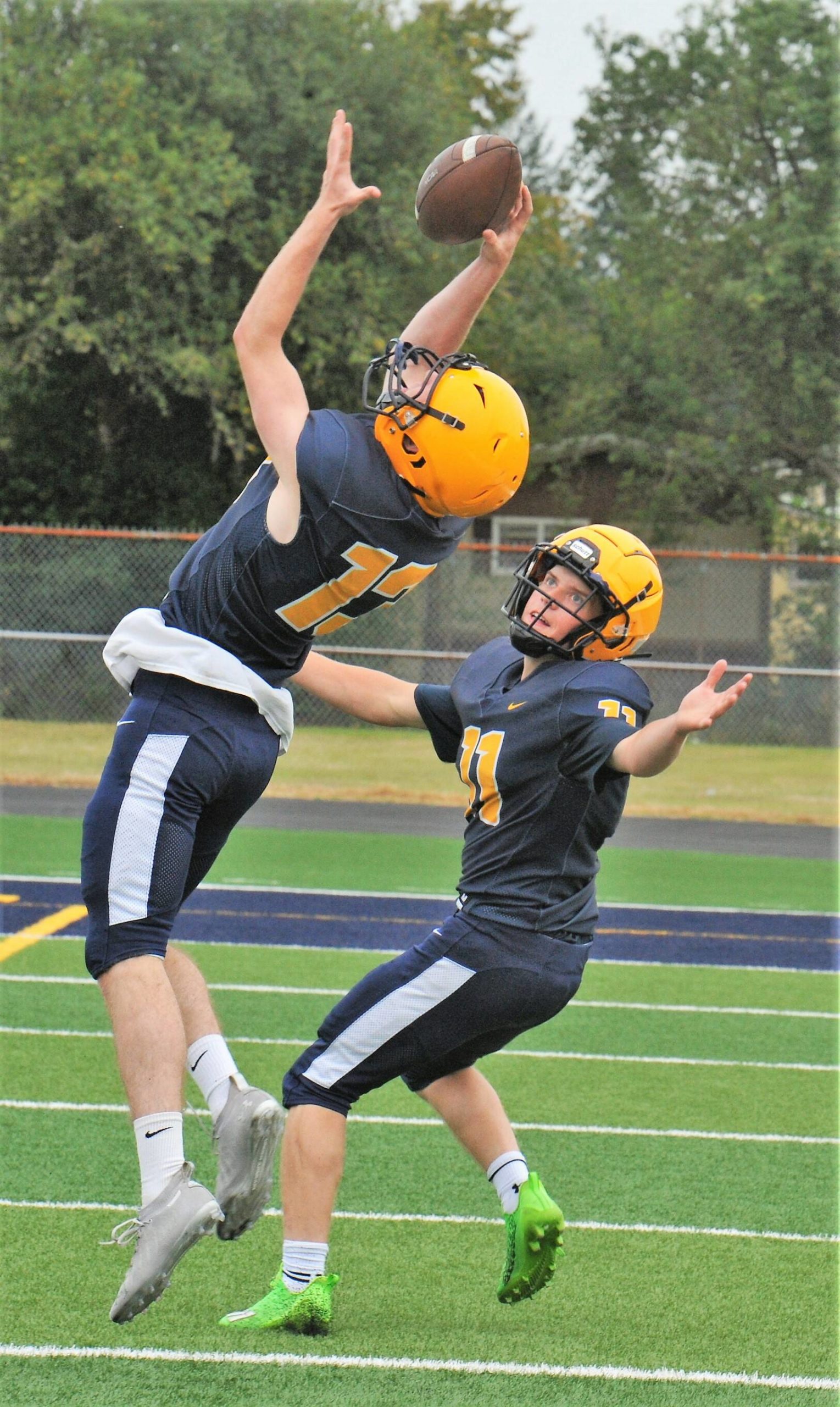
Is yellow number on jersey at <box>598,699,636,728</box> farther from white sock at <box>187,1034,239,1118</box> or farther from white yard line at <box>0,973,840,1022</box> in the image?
white yard line at <box>0,973,840,1022</box>

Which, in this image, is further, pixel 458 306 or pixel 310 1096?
pixel 458 306

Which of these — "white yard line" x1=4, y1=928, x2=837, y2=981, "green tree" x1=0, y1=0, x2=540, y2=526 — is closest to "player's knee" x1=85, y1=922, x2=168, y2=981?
"white yard line" x1=4, y1=928, x2=837, y2=981

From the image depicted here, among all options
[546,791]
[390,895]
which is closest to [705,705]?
[546,791]

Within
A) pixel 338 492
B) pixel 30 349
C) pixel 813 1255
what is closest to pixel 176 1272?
pixel 813 1255

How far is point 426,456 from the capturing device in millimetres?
3475

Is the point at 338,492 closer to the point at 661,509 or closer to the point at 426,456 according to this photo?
the point at 426,456

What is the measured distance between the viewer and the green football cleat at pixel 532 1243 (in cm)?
359

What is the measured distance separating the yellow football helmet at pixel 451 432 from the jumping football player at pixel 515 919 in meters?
0.33

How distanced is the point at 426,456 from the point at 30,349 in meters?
17.1

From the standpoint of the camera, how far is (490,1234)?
4.49 m

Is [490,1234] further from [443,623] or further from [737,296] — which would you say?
[737,296]

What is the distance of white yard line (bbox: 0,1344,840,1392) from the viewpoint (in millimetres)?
3479

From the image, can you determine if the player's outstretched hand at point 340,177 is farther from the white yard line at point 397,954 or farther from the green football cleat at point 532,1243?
the white yard line at point 397,954

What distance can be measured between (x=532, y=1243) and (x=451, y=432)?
1.88m
